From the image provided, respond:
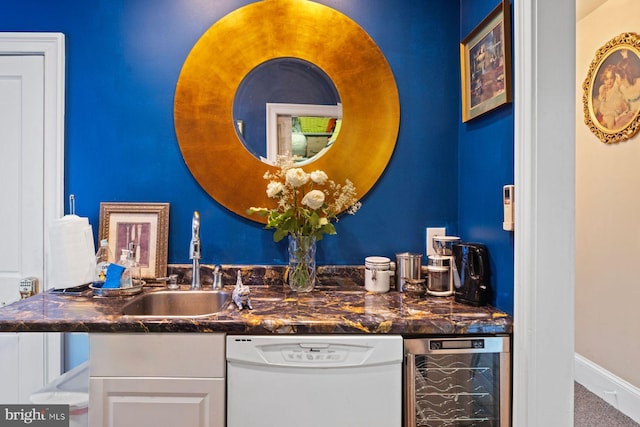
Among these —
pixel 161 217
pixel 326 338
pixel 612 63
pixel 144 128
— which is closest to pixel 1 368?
pixel 161 217

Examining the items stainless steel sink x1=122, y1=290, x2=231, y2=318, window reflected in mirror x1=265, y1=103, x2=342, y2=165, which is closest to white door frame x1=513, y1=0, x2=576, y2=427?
window reflected in mirror x1=265, y1=103, x2=342, y2=165

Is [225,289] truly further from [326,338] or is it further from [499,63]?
[499,63]

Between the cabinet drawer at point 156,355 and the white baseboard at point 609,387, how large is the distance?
2454 millimetres

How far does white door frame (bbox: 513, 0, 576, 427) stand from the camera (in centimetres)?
124

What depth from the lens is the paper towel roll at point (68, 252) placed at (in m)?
1.71

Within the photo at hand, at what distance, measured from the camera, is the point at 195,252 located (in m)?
1.78

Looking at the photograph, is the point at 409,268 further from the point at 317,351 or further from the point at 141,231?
the point at 141,231

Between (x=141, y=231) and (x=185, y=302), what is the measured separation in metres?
0.43

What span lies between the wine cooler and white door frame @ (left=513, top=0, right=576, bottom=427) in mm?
107

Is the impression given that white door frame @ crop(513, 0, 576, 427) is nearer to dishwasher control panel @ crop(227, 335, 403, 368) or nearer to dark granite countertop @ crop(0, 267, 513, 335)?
dark granite countertop @ crop(0, 267, 513, 335)

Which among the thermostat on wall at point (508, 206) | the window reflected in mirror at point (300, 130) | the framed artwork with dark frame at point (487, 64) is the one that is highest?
the framed artwork with dark frame at point (487, 64)

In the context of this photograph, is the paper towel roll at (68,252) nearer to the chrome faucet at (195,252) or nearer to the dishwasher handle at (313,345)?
the chrome faucet at (195,252)

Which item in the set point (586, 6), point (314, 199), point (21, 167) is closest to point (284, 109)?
point (314, 199)

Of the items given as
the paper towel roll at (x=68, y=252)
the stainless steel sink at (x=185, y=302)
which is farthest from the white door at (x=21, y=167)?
the stainless steel sink at (x=185, y=302)
